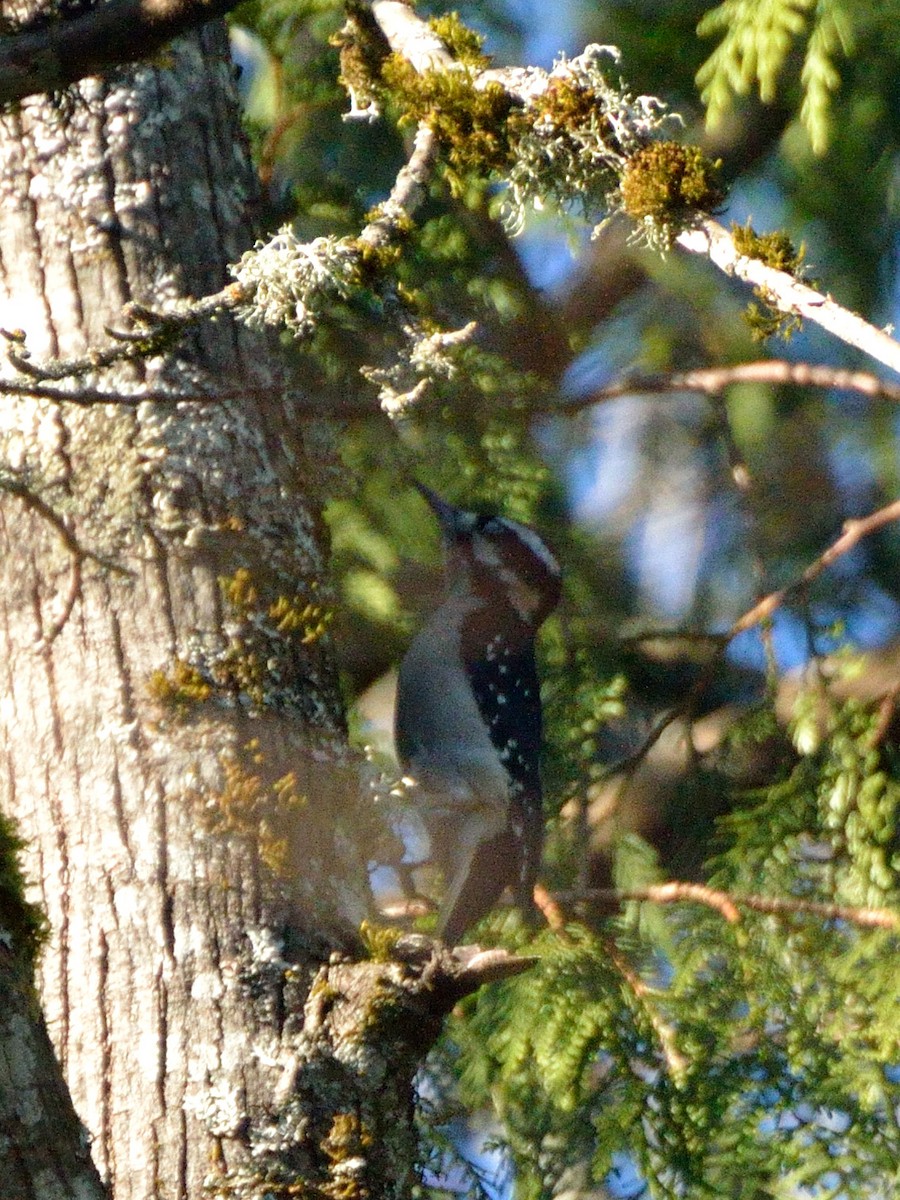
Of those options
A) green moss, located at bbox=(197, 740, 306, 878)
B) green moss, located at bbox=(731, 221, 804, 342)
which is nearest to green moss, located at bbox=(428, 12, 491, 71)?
green moss, located at bbox=(731, 221, 804, 342)

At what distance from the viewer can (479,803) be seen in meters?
3.65

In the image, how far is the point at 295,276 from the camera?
2.09 meters

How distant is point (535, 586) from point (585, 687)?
17.5 inches

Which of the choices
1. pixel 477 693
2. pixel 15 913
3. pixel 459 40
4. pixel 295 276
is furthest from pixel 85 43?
pixel 477 693

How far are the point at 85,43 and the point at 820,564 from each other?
1.99 m

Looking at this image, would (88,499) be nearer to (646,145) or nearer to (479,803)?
(646,145)

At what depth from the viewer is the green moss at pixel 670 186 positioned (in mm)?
2268

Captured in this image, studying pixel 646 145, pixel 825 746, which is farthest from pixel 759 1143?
pixel 646 145

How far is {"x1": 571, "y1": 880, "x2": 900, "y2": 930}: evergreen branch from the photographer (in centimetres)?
287

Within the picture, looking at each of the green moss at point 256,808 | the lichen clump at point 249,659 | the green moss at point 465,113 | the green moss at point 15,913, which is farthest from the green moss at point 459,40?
the green moss at point 15,913

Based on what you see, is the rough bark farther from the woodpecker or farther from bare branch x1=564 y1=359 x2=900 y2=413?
the woodpecker

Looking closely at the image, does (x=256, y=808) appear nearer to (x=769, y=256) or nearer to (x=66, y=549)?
(x=66, y=549)

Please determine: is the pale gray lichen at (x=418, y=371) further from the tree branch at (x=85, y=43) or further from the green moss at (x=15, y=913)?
the green moss at (x=15, y=913)

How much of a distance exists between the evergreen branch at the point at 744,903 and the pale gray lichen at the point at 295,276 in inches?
55.4
